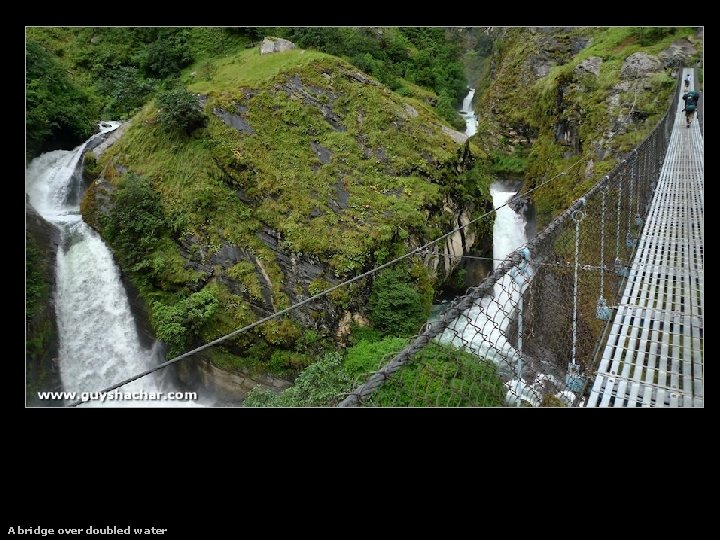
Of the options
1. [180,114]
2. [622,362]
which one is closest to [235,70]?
[180,114]

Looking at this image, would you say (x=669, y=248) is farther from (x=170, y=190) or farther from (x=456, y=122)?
(x=456, y=122)

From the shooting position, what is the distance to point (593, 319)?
4660 millimetres

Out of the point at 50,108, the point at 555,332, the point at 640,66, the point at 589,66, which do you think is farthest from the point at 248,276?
the point at 640,66

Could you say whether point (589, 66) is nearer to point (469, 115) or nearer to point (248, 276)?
point (469, 115)

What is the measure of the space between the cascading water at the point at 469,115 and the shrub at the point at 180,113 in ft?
26.8

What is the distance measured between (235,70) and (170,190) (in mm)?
4025

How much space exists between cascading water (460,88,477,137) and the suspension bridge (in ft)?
22.9

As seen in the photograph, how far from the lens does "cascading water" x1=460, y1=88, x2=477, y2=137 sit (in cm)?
1400

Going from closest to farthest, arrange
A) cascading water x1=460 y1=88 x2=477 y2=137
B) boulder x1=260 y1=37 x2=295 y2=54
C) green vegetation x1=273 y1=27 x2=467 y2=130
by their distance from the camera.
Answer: boulder x1=260 y1=37 x2=295 y2=54
green vegetation x1=273 y1=27 x2=467 y2=130
cascading water x1=460 y1=88 x2=477 y2=137

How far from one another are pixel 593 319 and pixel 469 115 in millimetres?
12344

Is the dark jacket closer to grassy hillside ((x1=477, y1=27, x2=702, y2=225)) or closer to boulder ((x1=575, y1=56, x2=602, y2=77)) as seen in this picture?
grassy hillside ((x1=477, y1=27, x2=702, y2=225))

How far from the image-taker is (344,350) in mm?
6980

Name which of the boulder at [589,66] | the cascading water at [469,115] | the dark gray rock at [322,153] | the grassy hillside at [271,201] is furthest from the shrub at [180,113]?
the boulder at [589,66]

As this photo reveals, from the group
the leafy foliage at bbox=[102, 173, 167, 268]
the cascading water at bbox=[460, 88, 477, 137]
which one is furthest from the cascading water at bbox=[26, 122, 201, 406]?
the cascading water at bbox=[460, 88, 477, 137]
